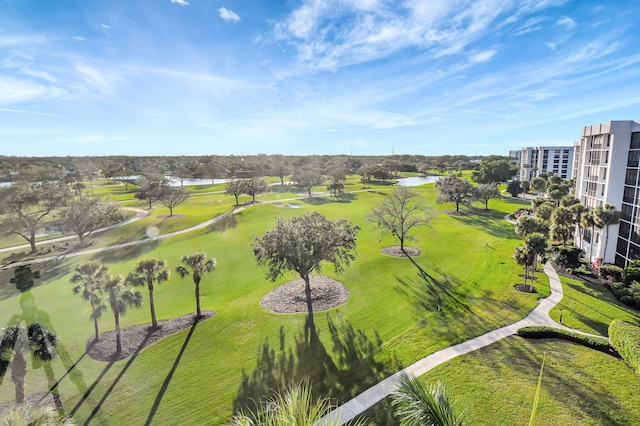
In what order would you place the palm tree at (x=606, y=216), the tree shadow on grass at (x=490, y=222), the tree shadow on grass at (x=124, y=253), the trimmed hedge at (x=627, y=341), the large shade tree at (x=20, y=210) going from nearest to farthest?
the trimmed hedge at (x=627, y=341), the palm tree at (x=606, y=216), the tree shadow on grass at (x=124, y=253), the large shade tree at (x=20, y=210), the tree shadow on grass at (x=490, y=222)

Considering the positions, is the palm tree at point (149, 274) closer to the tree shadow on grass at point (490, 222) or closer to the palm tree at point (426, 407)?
the palm tree at point (426, 407)

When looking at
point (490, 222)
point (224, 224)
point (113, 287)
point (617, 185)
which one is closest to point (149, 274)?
point (113, 287)

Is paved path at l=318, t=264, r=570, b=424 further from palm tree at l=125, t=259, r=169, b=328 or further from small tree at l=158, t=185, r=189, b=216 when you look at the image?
small tree at l=158, t=185, r=189, b=216

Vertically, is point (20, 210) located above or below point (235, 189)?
below

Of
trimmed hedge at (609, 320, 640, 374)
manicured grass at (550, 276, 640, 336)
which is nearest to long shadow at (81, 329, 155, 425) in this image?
trimmed hedge at (609, 320, 640, 374)

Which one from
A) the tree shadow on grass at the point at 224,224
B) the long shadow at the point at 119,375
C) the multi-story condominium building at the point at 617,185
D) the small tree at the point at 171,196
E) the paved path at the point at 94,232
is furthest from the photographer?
the small tree at the point at 171,196

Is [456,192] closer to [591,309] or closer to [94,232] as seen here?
[591,309]

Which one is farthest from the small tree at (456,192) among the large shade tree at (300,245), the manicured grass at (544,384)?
the manicured grass at (544,384)
